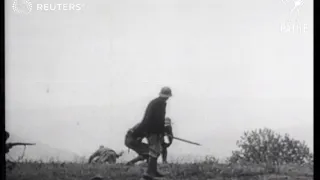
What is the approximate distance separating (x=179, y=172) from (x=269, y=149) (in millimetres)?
1119

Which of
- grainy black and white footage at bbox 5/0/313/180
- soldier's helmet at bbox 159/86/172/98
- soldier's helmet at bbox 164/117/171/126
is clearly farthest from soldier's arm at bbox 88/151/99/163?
soldier's helmet at bbox 159/86/172/98

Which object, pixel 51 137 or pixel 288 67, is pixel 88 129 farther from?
pixel 288 67

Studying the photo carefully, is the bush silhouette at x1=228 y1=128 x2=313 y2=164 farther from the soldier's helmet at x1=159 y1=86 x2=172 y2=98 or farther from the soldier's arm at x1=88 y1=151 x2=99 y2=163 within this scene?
the soldier's arm at x1=88 y1=151 x2=99 y2=163

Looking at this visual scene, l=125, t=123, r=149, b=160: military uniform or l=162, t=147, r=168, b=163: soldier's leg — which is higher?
l=125, t=123, r=149, b=160: military uniform

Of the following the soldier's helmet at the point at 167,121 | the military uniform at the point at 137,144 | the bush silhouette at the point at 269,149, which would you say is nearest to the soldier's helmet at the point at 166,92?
the soldier's helmet at the point at 167,121

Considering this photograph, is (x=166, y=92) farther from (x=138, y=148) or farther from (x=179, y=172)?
(x=179, y=172)

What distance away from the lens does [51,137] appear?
6391mm

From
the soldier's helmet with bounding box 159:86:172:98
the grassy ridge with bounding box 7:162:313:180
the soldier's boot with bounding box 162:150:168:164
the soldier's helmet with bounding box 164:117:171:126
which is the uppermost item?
the soldier's helmet with bounding box 159:86:172:98

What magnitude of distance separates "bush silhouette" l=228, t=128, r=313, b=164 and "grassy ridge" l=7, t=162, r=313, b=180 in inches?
3.3

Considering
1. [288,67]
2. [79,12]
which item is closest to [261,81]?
[288,67]

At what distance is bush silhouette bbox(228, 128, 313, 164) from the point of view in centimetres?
637

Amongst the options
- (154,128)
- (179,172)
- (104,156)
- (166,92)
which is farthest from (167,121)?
(104,156)

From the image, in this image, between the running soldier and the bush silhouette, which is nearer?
the running soldier

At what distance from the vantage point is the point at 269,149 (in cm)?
645
